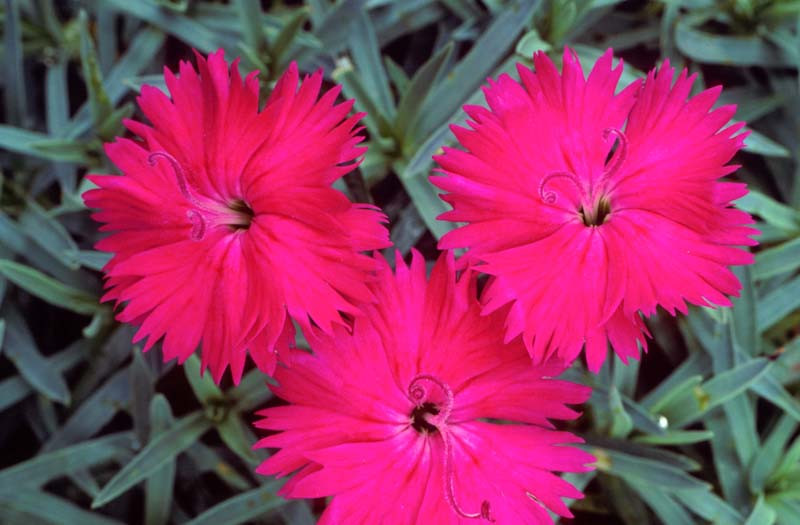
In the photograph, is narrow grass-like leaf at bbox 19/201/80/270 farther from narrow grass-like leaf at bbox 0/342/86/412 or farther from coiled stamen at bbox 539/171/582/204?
coiled stamen at bbox 539/171/582/204

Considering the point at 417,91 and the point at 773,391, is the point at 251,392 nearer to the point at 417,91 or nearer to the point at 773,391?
the point at 417,91

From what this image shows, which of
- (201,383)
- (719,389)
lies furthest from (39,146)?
(719,389)

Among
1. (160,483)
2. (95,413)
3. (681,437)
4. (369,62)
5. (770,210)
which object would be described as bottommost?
(681,437)

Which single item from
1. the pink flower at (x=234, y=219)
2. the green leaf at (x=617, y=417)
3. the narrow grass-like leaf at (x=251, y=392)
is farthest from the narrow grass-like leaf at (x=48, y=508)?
the green leaf at (x=617, y=417)

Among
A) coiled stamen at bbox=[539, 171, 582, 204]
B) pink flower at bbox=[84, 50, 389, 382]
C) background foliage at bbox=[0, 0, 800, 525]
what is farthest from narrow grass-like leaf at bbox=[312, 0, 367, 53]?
coiled stamen at bbox=[539, 171, 582, 204]

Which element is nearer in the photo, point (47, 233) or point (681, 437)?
point (681, 437)

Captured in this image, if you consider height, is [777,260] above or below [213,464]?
below

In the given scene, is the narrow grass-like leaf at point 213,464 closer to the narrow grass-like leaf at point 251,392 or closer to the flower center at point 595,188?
the narrow grass-like leaf at point 251,392
